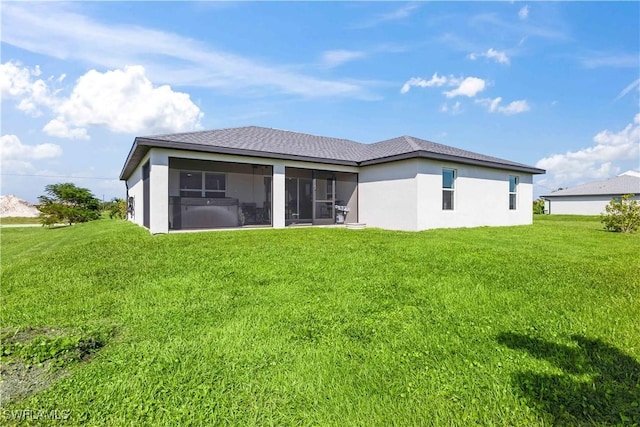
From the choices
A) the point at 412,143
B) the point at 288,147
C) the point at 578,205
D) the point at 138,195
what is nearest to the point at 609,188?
the point at 578,205

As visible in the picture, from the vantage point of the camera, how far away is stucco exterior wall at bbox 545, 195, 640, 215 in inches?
1171

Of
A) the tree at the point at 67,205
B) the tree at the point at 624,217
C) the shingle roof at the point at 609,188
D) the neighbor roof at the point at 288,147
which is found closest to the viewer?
the neighbor roof at the point at 288,147

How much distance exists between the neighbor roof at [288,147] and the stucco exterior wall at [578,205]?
20682 millimetres

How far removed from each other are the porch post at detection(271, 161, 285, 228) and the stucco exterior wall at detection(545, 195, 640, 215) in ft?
103

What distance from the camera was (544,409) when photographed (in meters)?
2.19

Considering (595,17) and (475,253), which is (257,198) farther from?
(595,17)

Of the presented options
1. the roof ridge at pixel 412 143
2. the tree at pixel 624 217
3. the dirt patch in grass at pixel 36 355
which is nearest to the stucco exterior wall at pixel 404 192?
the roof ridge at pixel 412 143

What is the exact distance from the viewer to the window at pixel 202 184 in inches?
537

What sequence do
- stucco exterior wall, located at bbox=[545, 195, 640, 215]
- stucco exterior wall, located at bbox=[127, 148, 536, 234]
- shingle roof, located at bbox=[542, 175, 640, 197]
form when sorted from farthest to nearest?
1. stucco exterior wall, located at bbox=[545, 195, 640, 215]
2. shingle roof, located at bbox=[542, 175, 640, 197]
3. stucco exterior wall, located at bbox=[127, 148, 536, 234]

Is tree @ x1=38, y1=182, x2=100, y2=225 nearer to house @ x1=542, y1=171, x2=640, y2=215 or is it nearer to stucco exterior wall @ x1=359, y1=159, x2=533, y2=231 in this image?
stucco exterior wall @ x1=359, y1=159, x2=533, y2=231

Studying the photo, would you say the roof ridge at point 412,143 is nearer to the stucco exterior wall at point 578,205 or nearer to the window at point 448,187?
the window at point 448,187

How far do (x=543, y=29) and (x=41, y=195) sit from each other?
Answer: 2953 centimetres

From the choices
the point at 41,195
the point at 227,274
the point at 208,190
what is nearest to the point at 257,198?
the point at 208,190

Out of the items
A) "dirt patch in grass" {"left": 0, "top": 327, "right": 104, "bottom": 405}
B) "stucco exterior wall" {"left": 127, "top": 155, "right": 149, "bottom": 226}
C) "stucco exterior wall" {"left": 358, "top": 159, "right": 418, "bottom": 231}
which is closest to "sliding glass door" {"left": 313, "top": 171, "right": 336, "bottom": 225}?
"stucco exterior wall" {"left": 358, "top": 159, "right": 418, "bottom": 231}
